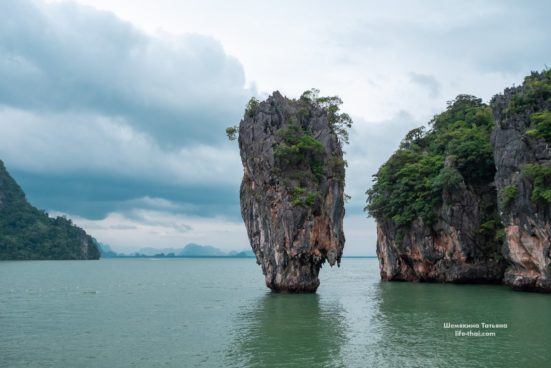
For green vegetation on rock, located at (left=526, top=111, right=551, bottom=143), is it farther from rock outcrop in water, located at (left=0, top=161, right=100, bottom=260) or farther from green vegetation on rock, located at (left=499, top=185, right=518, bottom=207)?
rock outcrop in water, located at (left=0, top=161, right=100, bottom=260)

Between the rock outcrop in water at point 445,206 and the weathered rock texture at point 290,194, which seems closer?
the weathered rock texture at point 290,194

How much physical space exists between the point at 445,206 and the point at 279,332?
3121 centimetres

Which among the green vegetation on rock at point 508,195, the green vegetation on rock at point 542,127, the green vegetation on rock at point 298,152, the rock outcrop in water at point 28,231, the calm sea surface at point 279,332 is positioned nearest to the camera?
the calm sea surface at point 279,332

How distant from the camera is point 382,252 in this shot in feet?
200

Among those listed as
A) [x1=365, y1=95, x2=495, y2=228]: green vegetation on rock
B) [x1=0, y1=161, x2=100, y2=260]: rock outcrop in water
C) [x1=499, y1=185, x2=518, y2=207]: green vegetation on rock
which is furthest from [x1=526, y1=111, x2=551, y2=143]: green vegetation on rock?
[x1=0, y1=161, x2=100, y2=260]: rock outcrop in water

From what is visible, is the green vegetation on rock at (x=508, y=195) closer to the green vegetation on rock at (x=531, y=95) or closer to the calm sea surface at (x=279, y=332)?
the green vegetation on rock at (x=531, y=95)

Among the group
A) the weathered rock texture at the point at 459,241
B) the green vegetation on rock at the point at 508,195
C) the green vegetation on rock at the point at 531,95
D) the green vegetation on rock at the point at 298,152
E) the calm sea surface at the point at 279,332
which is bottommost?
the calm sea surface at the point at 279,332

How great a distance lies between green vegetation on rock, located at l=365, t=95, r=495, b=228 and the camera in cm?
4728

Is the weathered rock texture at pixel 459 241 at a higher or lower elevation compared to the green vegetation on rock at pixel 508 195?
lower

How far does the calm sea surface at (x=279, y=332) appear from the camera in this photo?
59.7 ft

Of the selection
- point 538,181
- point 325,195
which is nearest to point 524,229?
point 538,181

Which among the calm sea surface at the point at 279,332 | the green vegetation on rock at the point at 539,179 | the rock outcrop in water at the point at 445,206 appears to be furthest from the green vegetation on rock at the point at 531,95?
the calm sea surface at the point at 279,332

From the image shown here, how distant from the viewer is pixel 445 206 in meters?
48.2

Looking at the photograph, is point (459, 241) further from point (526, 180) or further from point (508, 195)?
point (526, 180)
